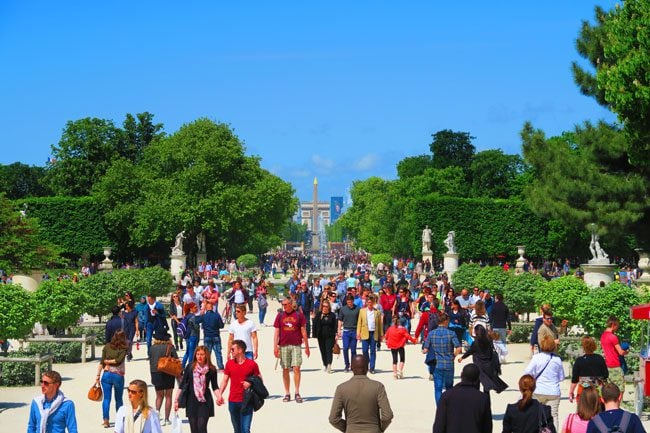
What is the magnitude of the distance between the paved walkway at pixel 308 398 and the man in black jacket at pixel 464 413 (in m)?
4.81

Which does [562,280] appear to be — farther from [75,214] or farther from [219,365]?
[75,214]

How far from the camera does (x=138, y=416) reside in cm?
867

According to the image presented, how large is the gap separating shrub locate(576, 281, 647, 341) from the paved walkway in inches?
55.0

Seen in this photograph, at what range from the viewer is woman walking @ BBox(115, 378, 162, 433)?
864 cm

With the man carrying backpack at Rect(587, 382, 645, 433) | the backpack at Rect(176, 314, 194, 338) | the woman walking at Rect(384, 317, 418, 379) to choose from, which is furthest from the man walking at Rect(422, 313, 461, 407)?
the man carrying backpack at Rect(587, 382, 645, 433)

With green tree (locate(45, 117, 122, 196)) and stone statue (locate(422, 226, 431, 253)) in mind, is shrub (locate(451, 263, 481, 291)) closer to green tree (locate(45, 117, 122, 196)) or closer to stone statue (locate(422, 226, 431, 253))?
stone statue (locate(422, 226, 431, 253))

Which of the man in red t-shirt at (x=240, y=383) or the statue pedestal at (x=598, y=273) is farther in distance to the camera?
the statue pedestal at (x=598, y=273)

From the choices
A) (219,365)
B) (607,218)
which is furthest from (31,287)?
(607,218)

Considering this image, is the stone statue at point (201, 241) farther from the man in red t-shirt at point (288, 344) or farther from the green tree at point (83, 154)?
the man in red t-shirt at point (288, 344)

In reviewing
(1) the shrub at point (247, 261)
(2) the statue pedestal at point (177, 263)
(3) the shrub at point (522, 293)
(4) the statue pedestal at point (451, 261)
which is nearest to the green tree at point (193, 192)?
(1) the shrub at point (247, 261)

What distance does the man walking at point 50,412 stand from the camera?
9203mm

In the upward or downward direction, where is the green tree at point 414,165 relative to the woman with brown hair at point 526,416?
upward

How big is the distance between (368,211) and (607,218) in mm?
73796

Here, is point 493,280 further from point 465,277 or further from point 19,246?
point 19,246
